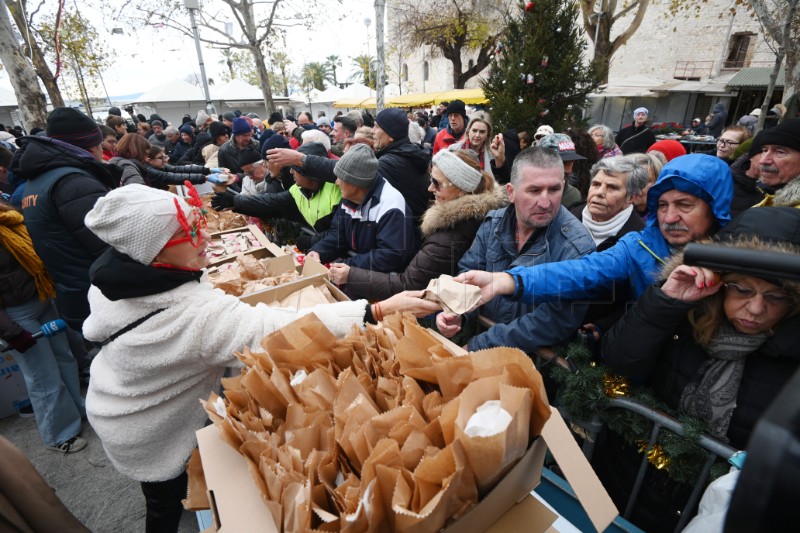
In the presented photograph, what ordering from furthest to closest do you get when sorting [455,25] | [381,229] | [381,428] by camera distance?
[455,25] → [381,229] → [381,428]

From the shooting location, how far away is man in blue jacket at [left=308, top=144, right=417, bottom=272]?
2984mm

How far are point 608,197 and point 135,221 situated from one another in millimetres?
2980

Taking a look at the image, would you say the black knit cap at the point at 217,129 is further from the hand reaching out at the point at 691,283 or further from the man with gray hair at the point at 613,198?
the hand reaching out at the point at 691,283

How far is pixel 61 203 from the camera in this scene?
263cm

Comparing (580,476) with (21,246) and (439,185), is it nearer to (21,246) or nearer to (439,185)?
(439,185)

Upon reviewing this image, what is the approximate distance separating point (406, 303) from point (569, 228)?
41.7 inches

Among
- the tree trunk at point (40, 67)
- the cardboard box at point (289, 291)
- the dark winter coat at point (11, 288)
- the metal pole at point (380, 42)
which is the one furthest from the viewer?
the metal pole at point (380, 42)

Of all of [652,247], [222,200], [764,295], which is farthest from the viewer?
[222,200]

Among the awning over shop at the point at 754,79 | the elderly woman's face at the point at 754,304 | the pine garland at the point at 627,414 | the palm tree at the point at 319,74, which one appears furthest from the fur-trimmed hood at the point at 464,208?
the palm tree at the point at 319,74

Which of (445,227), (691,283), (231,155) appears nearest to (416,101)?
(231,155)

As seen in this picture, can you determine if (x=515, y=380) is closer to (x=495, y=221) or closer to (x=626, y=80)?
(x=495, y=221)

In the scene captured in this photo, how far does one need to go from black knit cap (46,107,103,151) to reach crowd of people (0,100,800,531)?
1cm

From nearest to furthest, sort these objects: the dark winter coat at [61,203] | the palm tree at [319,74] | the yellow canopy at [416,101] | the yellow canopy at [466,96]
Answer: the dark winter coat at [61,203]
the yellow canopy at [466,96]
the yellow canopy at [416,101]
the palm tree at [319,74]

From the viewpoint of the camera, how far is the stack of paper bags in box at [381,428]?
34.3 inches
